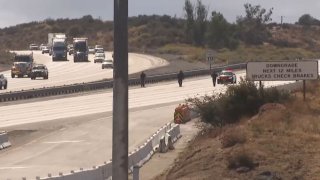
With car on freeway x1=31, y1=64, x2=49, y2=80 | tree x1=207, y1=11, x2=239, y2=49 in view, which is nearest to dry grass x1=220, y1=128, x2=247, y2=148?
car on freeway x1=31, y1=64, x2=49, y2=80

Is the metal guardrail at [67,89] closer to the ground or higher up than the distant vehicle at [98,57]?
closer to the ground

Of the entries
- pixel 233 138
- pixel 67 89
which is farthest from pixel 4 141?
pixel 67 89

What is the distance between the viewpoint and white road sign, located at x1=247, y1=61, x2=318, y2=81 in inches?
1296

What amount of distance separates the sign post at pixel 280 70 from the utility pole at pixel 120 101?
24.5 metres

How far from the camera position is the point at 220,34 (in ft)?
535

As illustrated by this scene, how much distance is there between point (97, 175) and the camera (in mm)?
19250

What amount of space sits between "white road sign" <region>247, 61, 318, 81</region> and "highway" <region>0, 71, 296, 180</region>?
215 inches

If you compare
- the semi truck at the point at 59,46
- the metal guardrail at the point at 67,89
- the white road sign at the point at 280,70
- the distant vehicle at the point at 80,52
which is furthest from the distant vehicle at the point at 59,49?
the white road sign at the point at 280,70

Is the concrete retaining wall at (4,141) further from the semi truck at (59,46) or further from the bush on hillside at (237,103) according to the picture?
the semi truck at (59,46)

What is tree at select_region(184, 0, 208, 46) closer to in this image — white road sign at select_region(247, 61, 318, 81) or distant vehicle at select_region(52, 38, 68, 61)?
distant vehicle at select_region(52, 38, 68, 61)

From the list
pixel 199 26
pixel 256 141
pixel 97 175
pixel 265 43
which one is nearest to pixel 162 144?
pixel 256 141

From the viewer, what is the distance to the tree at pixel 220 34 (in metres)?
160

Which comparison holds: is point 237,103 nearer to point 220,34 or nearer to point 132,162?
point 132,162

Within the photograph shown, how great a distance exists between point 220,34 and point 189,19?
8600 mm
